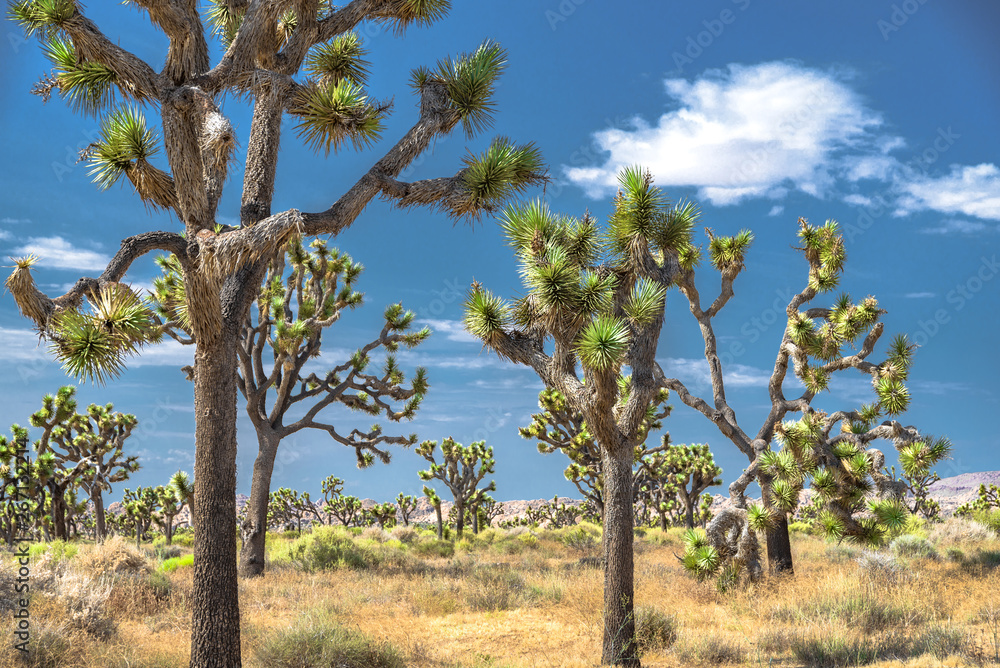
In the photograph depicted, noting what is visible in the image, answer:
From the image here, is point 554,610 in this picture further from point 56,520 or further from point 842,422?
point 56,520

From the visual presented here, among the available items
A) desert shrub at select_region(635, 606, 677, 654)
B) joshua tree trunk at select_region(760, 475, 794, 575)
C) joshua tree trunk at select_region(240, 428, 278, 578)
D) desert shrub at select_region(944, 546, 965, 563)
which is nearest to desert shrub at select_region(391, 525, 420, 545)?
joshua tree trunk at select_region(240, 428, 278, 578)

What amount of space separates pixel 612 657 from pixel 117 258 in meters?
7.76

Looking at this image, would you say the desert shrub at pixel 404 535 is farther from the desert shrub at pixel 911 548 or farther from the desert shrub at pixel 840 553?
the desert shrub at pixel 911 548

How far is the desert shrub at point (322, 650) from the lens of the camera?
26.8 ft

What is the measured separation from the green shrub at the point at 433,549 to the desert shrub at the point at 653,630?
1518 cm

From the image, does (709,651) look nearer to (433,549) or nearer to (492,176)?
(492,176)

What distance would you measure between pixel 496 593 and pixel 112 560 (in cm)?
760

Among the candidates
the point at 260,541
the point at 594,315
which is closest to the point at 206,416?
the point at 594,315

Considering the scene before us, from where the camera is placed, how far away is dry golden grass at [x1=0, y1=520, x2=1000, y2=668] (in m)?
8.60

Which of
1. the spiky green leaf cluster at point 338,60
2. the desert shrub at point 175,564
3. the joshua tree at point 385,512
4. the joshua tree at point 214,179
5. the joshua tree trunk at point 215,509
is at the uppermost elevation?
the spiky green leaf cluster at point 338,60

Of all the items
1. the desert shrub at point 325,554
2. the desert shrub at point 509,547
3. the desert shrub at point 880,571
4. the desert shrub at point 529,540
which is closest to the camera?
the desert shrub at point 880,571

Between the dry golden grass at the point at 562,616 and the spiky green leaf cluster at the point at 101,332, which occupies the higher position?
the spiky green leaf cluster at the point at 101,332

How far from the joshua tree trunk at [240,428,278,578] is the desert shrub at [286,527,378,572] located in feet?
5.10

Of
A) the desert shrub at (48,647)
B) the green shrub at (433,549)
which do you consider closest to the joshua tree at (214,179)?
the desert shrub at (48,647)
